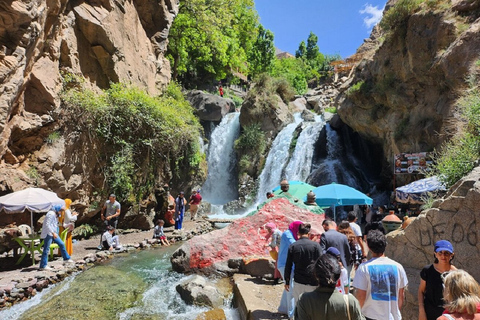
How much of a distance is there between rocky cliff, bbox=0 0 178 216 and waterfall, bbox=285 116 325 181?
34.5ft

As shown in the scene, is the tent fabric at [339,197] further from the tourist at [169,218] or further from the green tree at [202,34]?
the green tree at [202,34]

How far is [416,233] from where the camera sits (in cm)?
495

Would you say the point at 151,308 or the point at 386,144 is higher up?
the point at 386,144

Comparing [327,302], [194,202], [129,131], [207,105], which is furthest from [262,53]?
[327,302]

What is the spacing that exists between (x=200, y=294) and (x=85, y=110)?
8.82 metres

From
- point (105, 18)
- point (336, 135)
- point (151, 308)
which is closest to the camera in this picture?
point (151, 308)

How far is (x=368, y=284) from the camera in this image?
10.9 ft

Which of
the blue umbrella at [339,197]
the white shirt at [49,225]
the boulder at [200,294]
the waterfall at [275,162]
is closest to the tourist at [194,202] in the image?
the waterfall at [275,162]

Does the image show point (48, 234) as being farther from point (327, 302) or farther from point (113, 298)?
point (327, 302)

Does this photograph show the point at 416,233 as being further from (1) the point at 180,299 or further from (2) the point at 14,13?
(2) the point at 14,13

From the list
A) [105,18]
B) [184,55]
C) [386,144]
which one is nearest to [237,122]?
[184,55]

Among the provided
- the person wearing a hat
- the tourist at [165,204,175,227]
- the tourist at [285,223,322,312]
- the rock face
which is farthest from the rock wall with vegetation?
the person wearing a hat

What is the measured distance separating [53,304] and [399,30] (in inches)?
710

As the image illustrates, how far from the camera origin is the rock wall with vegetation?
953 cm
